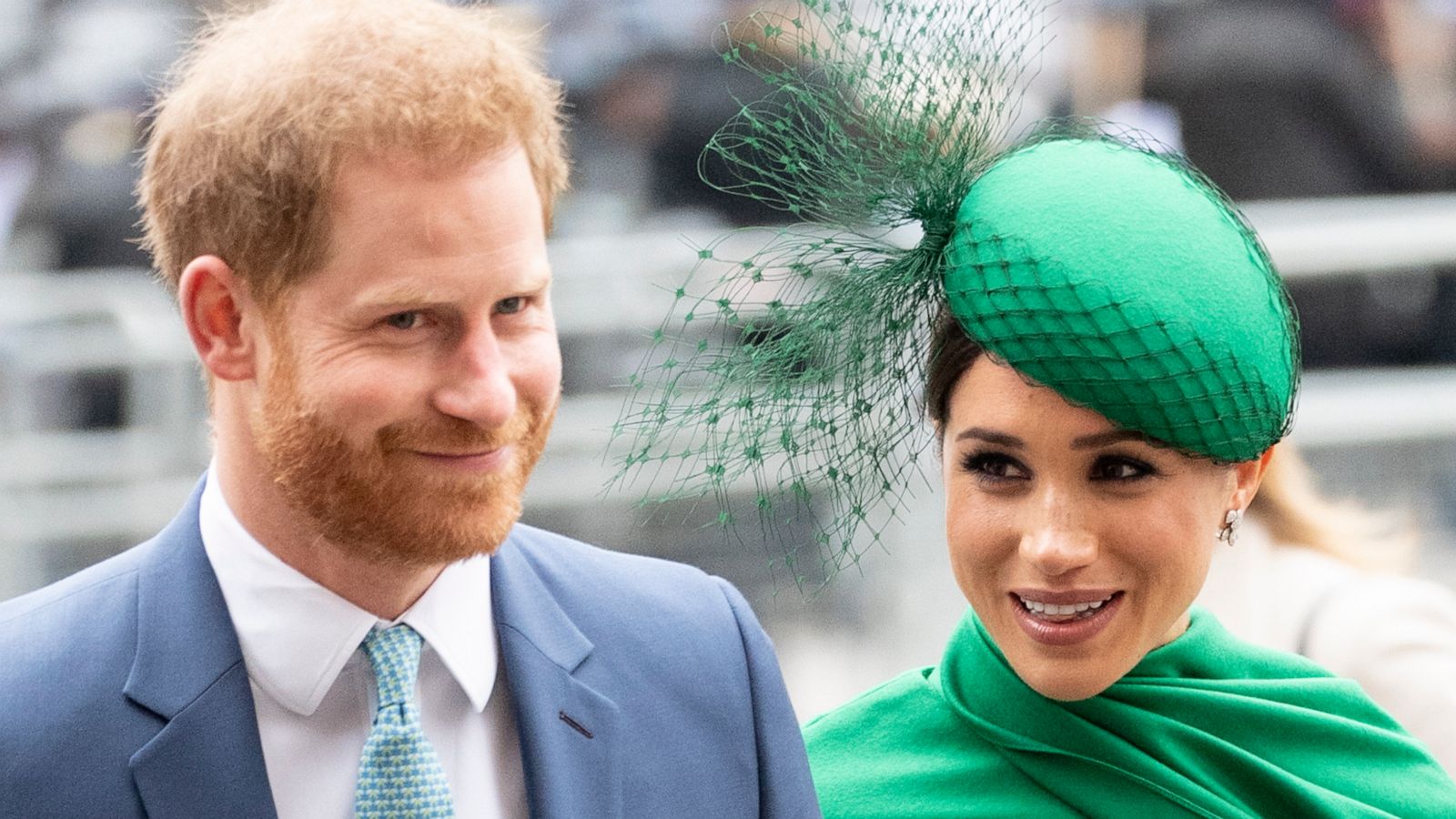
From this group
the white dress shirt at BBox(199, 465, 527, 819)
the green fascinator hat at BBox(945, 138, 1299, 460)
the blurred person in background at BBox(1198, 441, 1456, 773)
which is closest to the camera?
the white dress shirt at BBox(199, 465, 527, 819)

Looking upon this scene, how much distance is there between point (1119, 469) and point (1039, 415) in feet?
0.51

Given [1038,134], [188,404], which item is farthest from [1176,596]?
[188,404]

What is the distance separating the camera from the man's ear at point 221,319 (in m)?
2.71

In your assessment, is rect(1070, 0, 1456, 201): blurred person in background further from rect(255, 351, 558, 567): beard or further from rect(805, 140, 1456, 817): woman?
rect(255, 351, 558, 567): beard

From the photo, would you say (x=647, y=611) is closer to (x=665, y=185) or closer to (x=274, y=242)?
(x=274, y=242)

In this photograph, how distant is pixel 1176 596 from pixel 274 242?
144cm

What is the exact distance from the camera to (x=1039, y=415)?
3.02m

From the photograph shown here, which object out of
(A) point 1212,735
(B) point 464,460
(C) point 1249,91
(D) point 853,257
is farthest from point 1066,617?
(C) point 1249,91

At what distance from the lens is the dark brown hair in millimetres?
3125

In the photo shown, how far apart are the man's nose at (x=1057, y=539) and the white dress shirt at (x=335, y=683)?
0.81 m

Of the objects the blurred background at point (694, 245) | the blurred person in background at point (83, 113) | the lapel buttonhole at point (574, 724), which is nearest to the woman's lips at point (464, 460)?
the lapel buttonhole at point (574, 724)

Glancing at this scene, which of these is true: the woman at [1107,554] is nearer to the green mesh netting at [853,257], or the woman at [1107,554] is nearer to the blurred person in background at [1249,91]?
the green mesh netting at [853,257]

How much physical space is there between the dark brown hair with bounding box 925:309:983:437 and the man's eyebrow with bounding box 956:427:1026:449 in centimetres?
9

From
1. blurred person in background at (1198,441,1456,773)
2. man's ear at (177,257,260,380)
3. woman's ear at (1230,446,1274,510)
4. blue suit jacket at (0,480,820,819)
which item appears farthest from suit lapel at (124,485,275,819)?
blurred person in background at (1198,441,1456,773)
